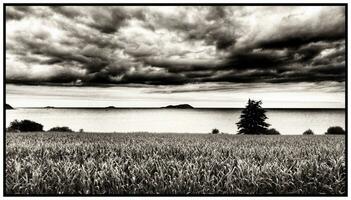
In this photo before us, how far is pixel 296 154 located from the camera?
4.75m

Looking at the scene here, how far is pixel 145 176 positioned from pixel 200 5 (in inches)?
91.4

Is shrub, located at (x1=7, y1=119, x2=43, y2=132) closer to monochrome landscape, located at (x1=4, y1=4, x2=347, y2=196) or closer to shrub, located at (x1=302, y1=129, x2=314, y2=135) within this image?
monochrome landscape, located at (x1=4, y1=4, x2=347, y2=196)

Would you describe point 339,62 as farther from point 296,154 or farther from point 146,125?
point 146,125

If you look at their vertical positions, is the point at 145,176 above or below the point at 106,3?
below

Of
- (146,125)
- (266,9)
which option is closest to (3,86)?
(266,9)

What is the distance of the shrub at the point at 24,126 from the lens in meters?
9.16

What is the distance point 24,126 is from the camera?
383 inches

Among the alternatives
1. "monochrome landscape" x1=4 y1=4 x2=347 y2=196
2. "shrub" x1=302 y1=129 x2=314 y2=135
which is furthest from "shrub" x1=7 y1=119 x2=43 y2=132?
"shrub" x1=302 y1=129 x2=314 y2=135

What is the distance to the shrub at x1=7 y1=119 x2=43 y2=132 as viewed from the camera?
30.1ft

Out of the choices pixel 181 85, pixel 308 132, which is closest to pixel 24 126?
pixel 181 85

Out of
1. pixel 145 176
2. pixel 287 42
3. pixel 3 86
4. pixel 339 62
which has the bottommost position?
pixel 145 176

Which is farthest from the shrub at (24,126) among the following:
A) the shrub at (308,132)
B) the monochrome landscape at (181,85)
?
the shrub at (308,132)

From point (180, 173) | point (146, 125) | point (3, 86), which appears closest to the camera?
point (180, 173)

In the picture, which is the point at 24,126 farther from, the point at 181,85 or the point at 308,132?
the point at 308,132
